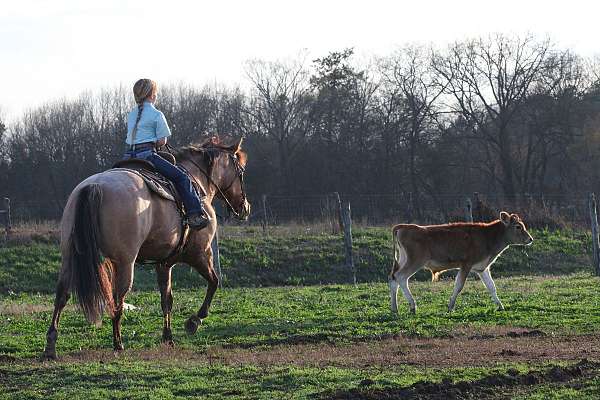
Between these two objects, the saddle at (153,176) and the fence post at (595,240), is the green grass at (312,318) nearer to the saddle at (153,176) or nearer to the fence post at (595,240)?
the saddle at (153,176)

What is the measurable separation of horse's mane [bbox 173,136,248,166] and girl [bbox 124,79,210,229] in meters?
0.98

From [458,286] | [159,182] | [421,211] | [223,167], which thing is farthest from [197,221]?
[421,211]

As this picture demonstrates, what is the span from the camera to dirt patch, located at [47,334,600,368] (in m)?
10.6

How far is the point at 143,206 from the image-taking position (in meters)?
11.1

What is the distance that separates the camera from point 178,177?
1205 cm

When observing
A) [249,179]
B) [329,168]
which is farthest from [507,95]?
[249,179]

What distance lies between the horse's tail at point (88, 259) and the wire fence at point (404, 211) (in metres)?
22.8

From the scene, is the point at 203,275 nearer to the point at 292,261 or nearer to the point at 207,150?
the point at 207,150

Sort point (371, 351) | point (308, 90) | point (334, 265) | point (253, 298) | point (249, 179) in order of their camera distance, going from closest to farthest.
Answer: point (371, 351) < point (253, 298) < point (334, 265) < point (249, 179) < point (308, 90)

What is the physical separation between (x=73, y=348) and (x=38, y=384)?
10.4 ft

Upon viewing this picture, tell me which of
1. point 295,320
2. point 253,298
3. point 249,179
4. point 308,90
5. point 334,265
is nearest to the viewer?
point 295,320

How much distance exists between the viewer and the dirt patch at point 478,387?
8.48 m

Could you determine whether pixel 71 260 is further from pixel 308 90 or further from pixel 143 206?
pixel 308 90

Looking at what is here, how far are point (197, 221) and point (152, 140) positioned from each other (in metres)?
1.08
